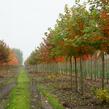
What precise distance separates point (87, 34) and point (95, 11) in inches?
46.2

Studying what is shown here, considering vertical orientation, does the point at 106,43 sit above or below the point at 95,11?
below

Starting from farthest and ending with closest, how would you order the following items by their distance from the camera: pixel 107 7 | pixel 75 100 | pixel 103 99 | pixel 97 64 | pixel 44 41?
pixel 44 41 < pixel 97 64 < pixel 75 100 < pixel 103 99 < pixel 107 7

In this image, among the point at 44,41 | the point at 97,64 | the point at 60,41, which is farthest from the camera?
the point at 44,41

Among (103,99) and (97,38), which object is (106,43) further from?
(103,99)

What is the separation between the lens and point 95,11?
2028 cm

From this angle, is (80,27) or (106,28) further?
(80,27)

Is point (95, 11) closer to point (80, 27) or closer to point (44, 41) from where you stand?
point (80, 27)

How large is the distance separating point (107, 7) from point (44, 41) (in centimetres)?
3831

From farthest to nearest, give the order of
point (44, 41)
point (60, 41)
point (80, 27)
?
point (44, 41)
point (60, 41)
point (80, 27)

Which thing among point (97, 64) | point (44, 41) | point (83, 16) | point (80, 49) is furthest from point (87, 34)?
point (44, 41)

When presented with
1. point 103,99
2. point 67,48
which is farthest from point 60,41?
point 103,99

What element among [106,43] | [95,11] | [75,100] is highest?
[95,11]

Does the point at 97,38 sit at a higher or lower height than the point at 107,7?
lower

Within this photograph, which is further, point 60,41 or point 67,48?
point 60,41
